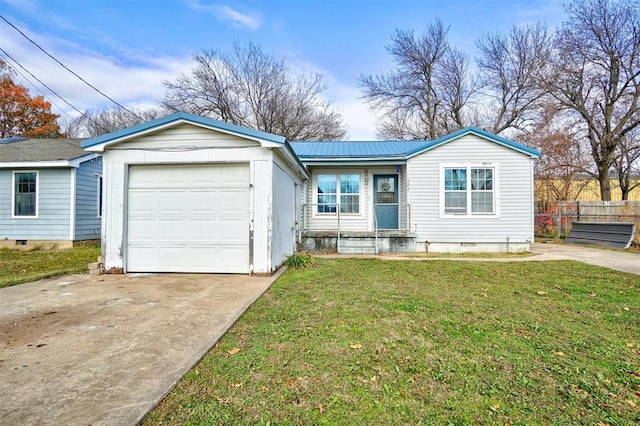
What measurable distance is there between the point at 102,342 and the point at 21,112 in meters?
31.6

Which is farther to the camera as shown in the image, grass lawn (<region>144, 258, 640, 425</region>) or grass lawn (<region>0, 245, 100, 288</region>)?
grass lawn (<region>0, 245, 100, 288</region>)

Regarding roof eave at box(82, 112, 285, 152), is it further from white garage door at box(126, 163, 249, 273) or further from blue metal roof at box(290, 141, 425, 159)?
blue metal roof at box(290, 141, 425, 159)

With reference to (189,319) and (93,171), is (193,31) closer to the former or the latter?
(93,171)

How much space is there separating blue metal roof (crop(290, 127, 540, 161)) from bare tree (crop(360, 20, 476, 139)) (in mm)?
13255

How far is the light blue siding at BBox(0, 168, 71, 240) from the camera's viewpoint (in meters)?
11.5

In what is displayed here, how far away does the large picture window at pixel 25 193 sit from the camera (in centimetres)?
1163

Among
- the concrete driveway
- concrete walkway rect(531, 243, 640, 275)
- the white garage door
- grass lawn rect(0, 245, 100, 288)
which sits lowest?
concrete walkway rect(531, 243, 640, 275)

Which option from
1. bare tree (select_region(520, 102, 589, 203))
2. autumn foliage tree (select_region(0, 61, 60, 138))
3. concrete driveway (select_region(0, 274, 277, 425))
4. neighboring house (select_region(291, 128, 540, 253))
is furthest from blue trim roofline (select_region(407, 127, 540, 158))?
autumn foliage tree (select_region(0, 61, 60, 138))

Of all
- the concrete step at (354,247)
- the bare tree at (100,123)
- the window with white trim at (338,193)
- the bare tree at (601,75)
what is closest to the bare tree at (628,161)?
the bare tree at (601,75)

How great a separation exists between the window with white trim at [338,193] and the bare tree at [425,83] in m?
15.8

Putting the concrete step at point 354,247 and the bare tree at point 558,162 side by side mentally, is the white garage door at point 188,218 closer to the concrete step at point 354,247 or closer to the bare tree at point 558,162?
the concrete step at point 354,247

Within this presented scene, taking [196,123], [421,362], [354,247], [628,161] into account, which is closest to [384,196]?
[354,247]

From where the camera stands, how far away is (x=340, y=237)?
1072 cm

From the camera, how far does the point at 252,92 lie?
2509cm
